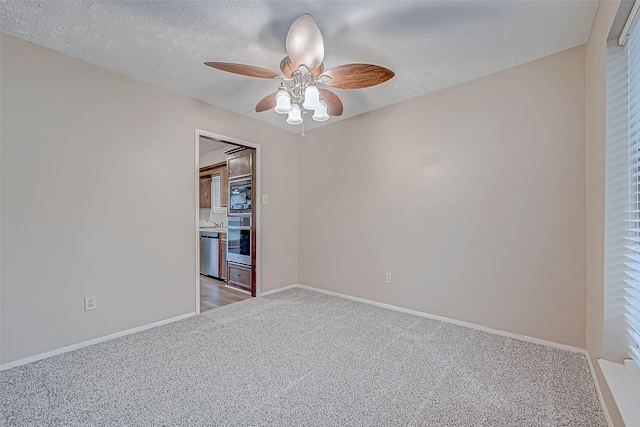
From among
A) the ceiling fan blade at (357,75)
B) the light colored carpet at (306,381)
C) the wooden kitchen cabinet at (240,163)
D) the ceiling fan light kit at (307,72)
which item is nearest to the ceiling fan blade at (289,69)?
the ceiling fan light kit at (307,72)

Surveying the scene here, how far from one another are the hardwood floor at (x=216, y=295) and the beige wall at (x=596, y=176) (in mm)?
3416

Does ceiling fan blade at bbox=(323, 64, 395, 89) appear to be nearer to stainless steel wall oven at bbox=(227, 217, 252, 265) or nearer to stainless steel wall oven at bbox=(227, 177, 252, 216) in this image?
stainless steel wall oven at bbox=(227, 177, 252, 216)

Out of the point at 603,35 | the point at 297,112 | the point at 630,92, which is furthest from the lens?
the point at 297,112

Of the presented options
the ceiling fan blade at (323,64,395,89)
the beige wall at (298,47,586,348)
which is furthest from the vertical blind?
the ceiling fan blade at (323,64,395,89)

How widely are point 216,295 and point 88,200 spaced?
203 cm

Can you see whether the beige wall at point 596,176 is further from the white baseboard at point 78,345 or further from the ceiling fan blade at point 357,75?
the white baseboard at point 78,345

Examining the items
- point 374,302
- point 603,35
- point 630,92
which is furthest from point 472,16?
point 374,302

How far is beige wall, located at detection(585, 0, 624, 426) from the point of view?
1646 millimetres

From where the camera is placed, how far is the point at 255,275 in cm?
380

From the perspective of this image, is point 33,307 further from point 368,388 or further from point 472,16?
point 472,16

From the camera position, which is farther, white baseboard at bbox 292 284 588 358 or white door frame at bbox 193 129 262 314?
white door frame at bbox 193 129 262 314

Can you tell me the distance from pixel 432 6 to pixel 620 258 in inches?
73.1

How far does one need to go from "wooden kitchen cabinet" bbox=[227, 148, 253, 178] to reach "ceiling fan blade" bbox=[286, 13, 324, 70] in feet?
7.25

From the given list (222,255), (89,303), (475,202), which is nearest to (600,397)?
(475,202)
